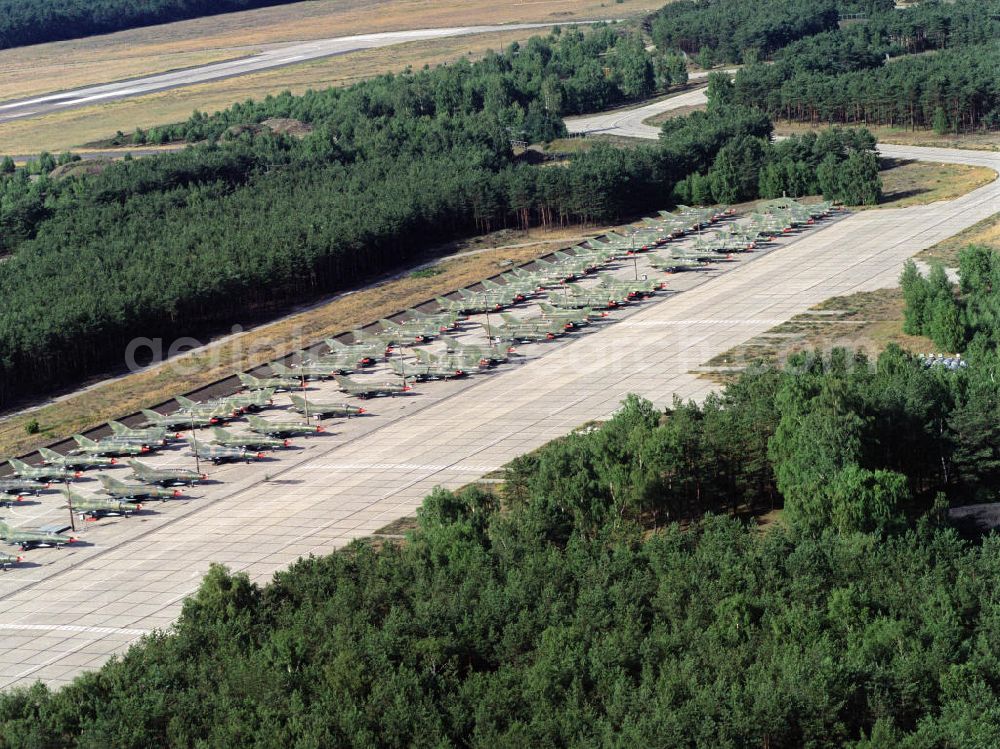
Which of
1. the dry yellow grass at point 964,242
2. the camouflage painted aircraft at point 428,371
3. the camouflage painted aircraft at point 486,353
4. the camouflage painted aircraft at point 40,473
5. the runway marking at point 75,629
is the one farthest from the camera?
the dry yellow grass at point 964,242

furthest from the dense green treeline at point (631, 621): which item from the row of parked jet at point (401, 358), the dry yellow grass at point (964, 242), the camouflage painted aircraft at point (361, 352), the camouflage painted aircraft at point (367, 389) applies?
the dry yellow grass at point (964, 242)

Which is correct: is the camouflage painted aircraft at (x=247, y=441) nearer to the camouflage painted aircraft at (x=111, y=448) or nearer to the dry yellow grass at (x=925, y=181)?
the camouflage painted aircraft at (x=111, y=448)

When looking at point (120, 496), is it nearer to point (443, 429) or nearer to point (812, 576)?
point (443, 429)

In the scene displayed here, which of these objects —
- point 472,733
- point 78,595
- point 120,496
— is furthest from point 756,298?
point 472,733

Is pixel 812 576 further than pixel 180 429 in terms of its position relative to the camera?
No

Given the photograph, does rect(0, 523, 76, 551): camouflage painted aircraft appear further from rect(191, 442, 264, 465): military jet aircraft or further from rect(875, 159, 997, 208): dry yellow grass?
rect(875, 159, 997, 208): dry yellow grass
